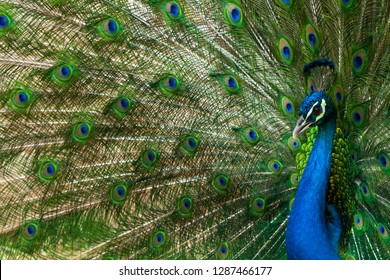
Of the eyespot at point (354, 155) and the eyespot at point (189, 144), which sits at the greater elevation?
the eyespot at point (354, 155)

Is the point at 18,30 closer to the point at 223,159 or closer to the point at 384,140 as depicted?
the point at 223,159

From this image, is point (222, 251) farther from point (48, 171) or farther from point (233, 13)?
point (233, 13)

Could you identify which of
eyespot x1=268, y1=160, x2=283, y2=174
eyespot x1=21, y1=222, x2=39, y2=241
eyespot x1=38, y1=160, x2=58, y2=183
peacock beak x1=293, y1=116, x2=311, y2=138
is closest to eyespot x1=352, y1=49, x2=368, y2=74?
peacock beak x1=293, y1=116, x2=311, y2=138

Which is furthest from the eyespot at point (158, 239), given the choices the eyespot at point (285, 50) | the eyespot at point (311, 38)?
the eyespot at point (311, 38)

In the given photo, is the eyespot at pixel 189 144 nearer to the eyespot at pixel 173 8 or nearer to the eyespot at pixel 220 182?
the eyespot at pixel 220 182

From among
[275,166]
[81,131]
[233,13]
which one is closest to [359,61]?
[233,13]
